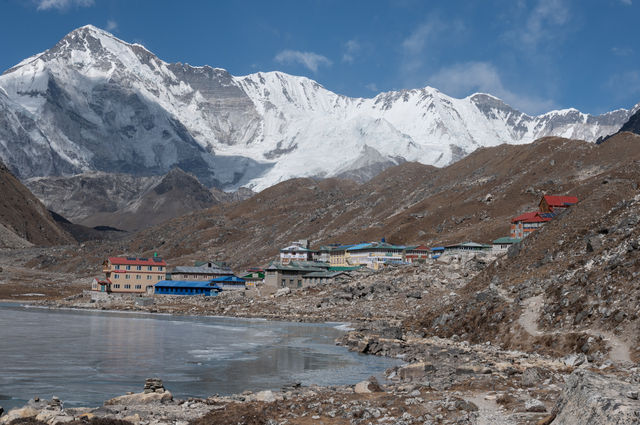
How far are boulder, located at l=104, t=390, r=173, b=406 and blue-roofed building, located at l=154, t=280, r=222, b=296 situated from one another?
121244 millimetres

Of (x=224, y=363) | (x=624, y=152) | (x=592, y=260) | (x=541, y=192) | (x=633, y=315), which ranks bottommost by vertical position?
(x=224, y=363)

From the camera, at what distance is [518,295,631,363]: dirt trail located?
38.3 meters

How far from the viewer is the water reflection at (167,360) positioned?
4034 cm

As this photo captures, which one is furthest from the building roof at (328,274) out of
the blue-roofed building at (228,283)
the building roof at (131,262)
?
the building roof at (131,262)

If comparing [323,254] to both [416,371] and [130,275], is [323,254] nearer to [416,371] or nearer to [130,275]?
[130,275]

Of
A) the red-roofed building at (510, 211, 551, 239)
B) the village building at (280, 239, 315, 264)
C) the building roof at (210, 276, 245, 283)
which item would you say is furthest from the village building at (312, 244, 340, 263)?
the red-roofed building at (510, 211, 551, 239)

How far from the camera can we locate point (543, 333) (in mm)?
47781

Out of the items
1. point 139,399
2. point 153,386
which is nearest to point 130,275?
point 153,386

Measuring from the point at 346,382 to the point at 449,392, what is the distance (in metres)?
11.5

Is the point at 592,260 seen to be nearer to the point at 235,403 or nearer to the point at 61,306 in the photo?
the point at 235,403

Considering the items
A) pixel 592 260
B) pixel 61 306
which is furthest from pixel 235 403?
pixel 61 306

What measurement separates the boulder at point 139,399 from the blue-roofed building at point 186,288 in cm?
12124

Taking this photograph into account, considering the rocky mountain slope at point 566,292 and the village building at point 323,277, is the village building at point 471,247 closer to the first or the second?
the village building at point 323,277

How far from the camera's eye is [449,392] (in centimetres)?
3056
